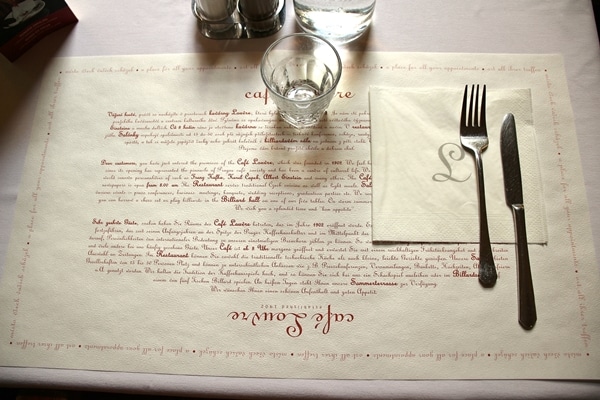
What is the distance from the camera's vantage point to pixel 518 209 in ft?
2.08

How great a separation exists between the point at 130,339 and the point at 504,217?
0.53 meters

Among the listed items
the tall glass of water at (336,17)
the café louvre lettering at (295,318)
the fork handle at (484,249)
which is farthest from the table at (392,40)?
the café louvre lettering at (295,318)

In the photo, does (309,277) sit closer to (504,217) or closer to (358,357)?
(358,357)

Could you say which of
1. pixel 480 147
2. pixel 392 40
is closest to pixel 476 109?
pixel 480 147

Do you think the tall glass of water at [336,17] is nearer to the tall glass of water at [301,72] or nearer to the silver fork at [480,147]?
the tall glass of water at [301,72]

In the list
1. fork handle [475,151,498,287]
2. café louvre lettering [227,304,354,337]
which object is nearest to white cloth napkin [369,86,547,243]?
fork handle [475,151,498,287]

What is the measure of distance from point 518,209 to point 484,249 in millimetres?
74

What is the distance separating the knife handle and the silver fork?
0.03 metres

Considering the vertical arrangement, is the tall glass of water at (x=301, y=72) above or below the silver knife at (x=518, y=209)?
above

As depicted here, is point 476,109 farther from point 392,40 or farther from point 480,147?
point 392,40

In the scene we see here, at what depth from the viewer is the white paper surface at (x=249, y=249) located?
597 mm

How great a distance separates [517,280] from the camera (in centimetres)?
61

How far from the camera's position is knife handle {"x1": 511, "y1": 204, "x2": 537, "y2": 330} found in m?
0.59

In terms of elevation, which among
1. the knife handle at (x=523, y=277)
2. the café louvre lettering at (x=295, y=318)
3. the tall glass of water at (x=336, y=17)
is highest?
the tall glass of water at (x=336, y=17)
